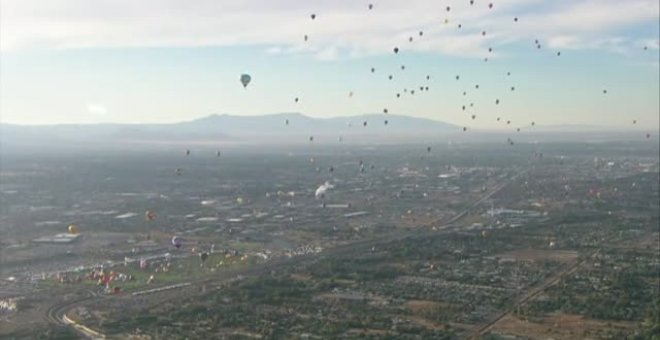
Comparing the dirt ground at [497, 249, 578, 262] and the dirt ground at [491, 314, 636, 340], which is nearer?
the dirt ground at [491, 314, 636, 340]

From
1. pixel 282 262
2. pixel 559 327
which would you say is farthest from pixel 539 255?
pixel 559 327

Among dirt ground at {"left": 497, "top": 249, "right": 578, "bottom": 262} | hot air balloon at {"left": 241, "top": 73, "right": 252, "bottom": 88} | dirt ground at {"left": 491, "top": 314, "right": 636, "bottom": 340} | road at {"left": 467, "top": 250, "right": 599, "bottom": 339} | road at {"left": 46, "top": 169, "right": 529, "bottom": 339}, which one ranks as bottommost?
dirt ground at {"left": 491, "top": 314, "right": 636, "bottom": 340}

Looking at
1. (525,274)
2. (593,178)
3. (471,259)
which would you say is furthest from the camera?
(593,178)

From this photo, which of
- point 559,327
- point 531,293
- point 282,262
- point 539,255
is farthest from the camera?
point 539,255

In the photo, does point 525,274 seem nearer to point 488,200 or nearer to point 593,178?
point 488,200

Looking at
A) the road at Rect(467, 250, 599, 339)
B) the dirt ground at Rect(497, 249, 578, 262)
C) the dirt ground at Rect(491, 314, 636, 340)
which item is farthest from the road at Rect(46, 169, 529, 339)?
the dirt ground at Rect(491, 314, 636, 340)

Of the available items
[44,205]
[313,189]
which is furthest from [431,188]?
[44,205]

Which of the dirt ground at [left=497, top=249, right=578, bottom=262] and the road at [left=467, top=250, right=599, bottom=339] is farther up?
the dirt ground at [left=497, top=249, right=578, bottom=262]

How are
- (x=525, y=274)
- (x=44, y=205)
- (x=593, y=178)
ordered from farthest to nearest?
(x=593, y=178), (x=44, y=205), (x=525, y=274)

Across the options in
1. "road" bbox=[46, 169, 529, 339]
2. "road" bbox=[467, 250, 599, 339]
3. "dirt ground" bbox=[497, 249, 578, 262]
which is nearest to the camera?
"road" bbox=[467, 250, 599, 339]

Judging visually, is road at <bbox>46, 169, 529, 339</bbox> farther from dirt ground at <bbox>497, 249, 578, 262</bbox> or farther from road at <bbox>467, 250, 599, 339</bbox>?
road at <bbox>467, 250, 599, 339</bbox>

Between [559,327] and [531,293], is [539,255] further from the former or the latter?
[559,327]
